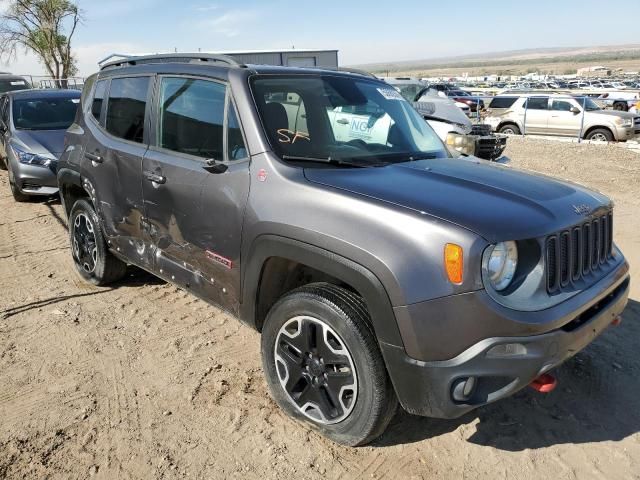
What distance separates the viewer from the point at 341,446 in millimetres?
2895

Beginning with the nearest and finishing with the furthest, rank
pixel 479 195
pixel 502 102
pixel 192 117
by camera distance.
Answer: pixel 479 195 < pixel 192 117 < pixel 502 102

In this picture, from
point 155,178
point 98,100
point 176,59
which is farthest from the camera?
point 98,100

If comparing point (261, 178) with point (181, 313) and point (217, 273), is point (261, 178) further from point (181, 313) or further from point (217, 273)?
point (181, 313)

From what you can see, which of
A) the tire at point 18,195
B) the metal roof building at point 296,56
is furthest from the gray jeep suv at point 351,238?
the metal roof building at point 296,56

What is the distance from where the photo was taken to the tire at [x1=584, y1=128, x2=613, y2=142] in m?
15.9

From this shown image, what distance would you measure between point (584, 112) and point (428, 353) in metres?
16.5

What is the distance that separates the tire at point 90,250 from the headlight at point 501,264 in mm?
3363

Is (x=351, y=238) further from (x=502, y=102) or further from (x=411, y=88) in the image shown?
(x=502, y=102)

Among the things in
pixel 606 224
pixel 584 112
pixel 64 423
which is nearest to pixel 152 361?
pixel 64 423

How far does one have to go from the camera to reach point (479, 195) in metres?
2.66

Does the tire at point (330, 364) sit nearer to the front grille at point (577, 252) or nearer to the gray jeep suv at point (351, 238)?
the gray jeep suv at point (351, 238)

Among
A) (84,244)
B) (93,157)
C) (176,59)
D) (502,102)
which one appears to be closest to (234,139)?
(176,59)

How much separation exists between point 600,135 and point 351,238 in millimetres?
16175

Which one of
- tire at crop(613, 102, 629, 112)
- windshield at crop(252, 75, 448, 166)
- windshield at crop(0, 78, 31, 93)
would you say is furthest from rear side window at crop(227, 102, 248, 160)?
tire at crop(613, 102, 629, 112)
